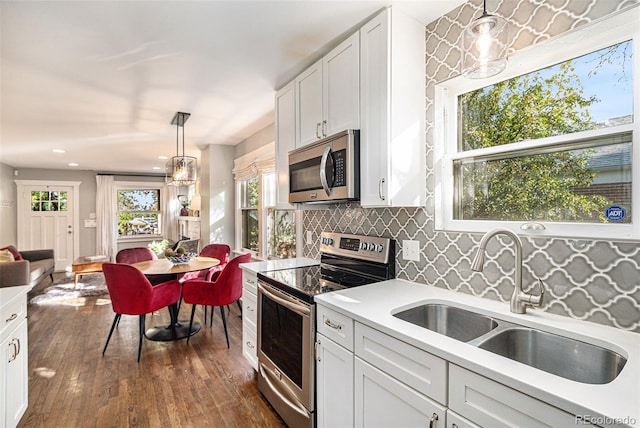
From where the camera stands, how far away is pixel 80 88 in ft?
8.96

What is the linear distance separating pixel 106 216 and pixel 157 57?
7141mm

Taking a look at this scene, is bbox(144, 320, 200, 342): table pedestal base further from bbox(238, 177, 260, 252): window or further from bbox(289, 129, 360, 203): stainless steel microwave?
bbox(289, 129, 360, 203): stainless steel microwave

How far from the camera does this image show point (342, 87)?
6.61 ft

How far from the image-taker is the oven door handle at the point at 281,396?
1.78m

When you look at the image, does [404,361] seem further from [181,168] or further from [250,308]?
[181,168]

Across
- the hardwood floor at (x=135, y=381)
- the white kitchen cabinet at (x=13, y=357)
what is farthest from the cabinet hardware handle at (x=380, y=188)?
the white kitchen cabinet at (x=13, y=357)

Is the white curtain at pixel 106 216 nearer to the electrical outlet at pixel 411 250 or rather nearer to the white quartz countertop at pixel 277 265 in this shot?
the white quartz countertop at pixel 277 265

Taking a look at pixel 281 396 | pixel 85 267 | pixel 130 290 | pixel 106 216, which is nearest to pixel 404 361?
pixel 281 396

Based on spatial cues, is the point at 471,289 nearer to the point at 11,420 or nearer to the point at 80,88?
the point at 11,420

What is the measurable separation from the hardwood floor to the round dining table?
108 millimetres

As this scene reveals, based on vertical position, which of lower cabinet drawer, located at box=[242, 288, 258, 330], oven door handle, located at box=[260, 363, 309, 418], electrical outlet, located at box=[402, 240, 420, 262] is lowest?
oven door handle, located at box=[260, 363, 309, 418]

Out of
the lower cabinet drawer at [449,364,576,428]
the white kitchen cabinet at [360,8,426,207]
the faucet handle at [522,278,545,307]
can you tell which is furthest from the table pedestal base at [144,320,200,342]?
the faucet handle at [522,278,545,307]

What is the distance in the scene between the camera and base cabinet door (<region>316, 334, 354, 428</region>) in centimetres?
149

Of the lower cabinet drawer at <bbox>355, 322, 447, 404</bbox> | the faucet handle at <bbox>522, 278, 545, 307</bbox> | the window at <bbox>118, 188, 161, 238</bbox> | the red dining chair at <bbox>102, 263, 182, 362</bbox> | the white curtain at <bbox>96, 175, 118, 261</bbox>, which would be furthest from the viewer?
the window at <bbox>118, 188, 161, 238</bbox>
